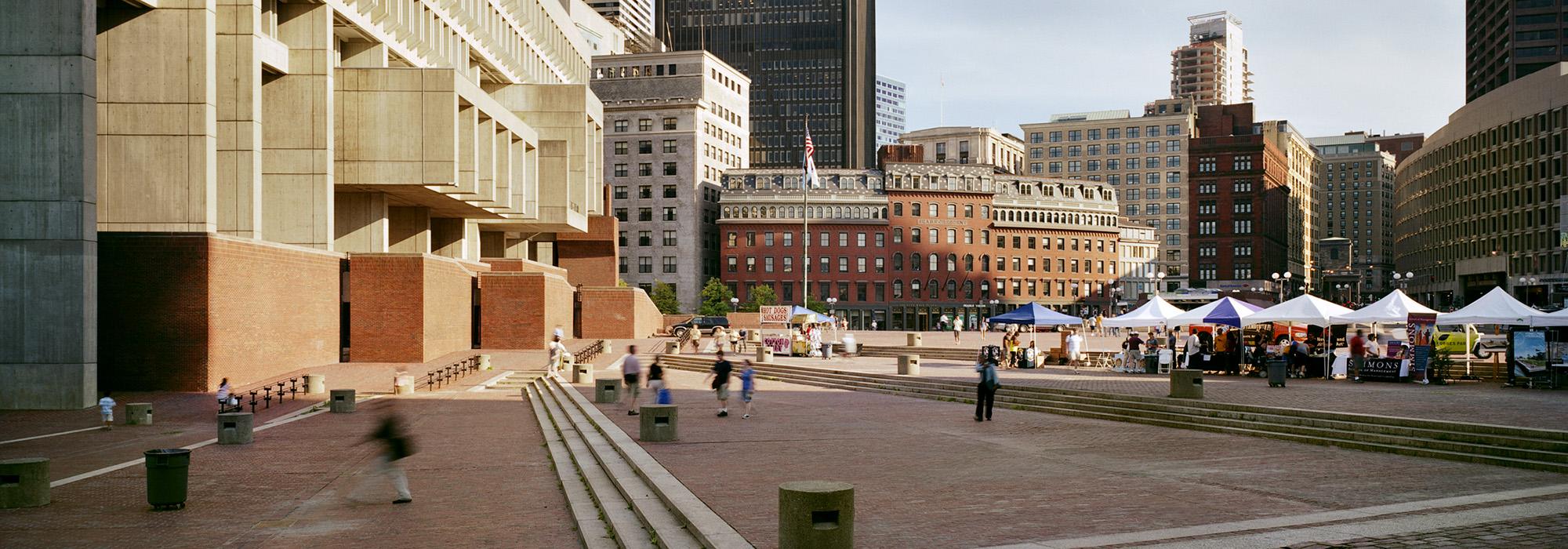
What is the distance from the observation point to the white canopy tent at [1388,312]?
34.1 m

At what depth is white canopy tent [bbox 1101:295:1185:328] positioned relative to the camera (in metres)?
39.0

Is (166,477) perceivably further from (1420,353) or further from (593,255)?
(593,255)

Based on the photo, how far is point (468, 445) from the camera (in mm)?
21766

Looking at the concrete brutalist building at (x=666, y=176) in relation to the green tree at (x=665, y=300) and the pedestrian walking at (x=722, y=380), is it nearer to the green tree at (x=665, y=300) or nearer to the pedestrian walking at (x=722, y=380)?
the green tree at (x=665, y=300)

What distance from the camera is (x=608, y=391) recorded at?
98.7ft

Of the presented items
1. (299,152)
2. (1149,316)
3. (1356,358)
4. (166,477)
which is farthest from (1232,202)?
(166,477)

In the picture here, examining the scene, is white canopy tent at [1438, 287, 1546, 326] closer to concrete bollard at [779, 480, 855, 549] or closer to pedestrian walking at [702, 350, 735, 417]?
pedestrian walking at [702, 350, 735, 417]

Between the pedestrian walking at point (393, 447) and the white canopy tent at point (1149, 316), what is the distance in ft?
95.3

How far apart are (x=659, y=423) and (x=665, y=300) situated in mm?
86623

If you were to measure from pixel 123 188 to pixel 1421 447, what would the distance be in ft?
110

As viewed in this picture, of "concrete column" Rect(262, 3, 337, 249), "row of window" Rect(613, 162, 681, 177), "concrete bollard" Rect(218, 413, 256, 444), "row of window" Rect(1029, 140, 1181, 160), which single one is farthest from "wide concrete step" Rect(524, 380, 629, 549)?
"row of window" Rect(1029, 140, 1181, 160)

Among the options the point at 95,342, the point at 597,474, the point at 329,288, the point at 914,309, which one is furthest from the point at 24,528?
the point at 914,309

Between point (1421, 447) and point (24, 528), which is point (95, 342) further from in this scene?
point (1421, 447)

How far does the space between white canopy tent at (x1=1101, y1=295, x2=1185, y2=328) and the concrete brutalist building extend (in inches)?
3146
